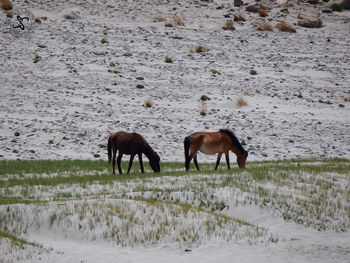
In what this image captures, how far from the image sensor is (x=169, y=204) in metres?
14.2

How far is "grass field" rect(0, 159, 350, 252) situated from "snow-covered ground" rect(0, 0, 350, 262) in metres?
10.8

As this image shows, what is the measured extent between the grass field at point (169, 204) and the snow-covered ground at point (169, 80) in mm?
10827

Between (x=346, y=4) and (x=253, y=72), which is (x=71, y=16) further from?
(x=346, y=4)

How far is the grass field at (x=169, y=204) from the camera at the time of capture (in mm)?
12266

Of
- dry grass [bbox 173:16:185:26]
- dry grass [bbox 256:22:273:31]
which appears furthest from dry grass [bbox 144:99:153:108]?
dry grass [bbox 256:22:273:31]

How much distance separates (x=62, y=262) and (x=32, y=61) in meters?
34.1

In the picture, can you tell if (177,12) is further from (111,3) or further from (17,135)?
(17,135)

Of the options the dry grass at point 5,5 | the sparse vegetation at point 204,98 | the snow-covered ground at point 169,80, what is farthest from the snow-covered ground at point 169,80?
the dry grass at point 5,5

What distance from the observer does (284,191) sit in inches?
634

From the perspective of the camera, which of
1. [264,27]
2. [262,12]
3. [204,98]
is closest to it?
[204,98]

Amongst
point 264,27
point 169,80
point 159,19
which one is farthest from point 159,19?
point 169,80

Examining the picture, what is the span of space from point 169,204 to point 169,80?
1113 inches

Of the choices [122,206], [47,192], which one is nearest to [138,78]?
[47,192]

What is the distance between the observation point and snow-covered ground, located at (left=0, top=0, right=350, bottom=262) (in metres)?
32.6
